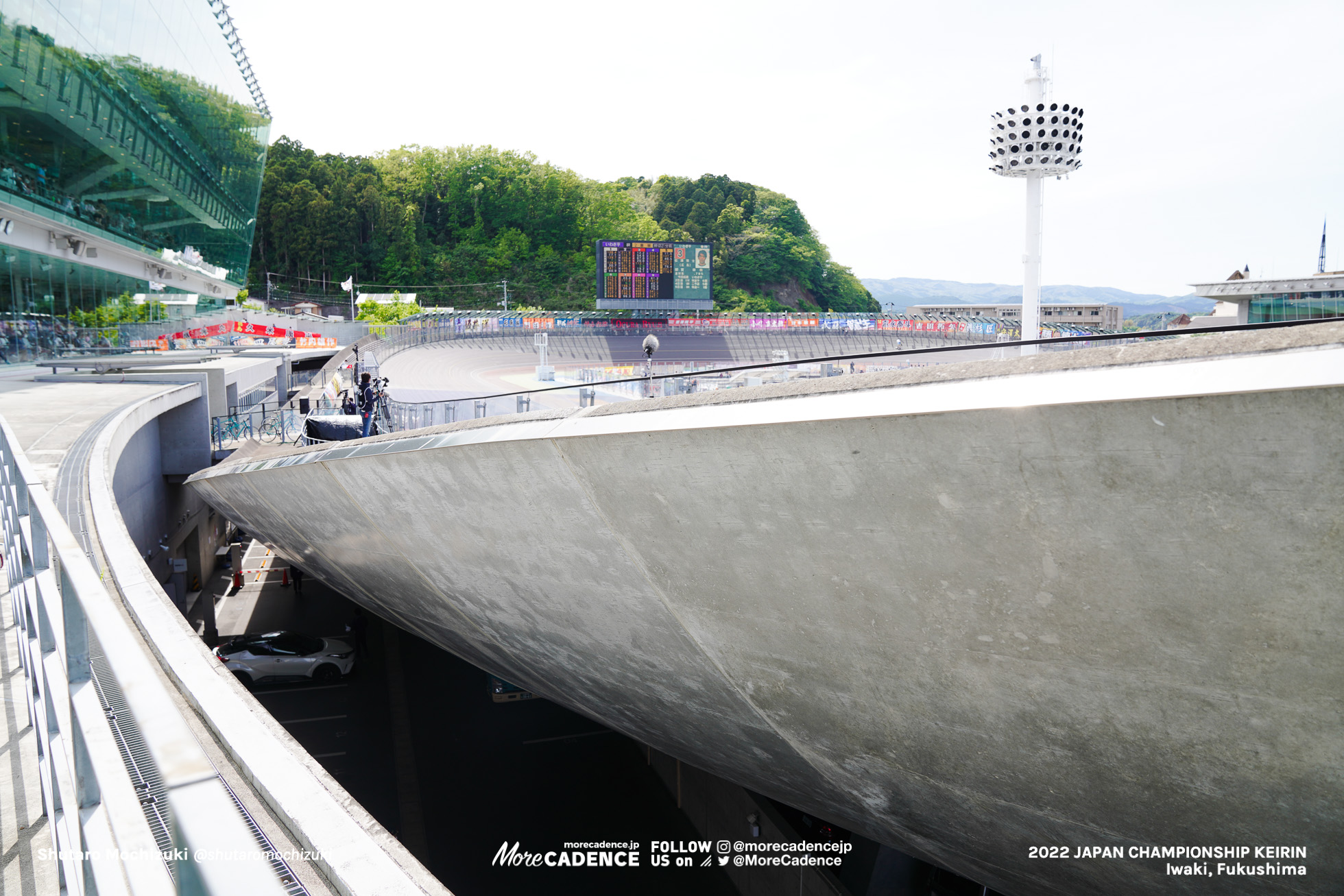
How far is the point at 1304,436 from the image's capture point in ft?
8.95

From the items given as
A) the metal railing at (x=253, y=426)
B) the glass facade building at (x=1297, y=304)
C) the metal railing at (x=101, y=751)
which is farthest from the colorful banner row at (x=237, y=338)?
the glass facade building at (x=1297, y=304)

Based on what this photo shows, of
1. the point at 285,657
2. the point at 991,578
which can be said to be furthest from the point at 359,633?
the point at 991,578

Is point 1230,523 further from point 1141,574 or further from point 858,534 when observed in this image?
point 858,534

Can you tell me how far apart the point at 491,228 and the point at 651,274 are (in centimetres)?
4397

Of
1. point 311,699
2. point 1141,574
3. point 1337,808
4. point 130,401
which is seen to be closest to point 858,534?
→ point 1141,574

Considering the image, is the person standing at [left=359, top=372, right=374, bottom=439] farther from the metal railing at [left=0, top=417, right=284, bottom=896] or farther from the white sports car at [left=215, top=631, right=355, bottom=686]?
the metal railing at [left=0, top=417, right=284, bottom=896]

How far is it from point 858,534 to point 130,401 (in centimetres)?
1323

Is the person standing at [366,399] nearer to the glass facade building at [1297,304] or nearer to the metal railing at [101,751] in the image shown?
the metal railing at [101,751]

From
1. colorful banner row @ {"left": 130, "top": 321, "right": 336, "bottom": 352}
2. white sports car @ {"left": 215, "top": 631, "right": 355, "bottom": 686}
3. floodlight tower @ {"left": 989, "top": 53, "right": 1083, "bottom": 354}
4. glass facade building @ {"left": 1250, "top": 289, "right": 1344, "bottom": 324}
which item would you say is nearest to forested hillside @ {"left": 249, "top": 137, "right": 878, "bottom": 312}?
colorful banner row @ {"left": 130, "top": 321, "right": 336, "bottom": 352}

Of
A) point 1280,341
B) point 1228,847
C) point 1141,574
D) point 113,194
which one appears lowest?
point 1228,847

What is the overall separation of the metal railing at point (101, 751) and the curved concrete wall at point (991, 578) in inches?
106

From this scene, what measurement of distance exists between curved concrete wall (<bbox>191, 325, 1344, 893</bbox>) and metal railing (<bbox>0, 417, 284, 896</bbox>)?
268 centimetres

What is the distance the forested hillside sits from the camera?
3209 inches

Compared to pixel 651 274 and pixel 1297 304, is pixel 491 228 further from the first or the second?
pixel 1297 304
